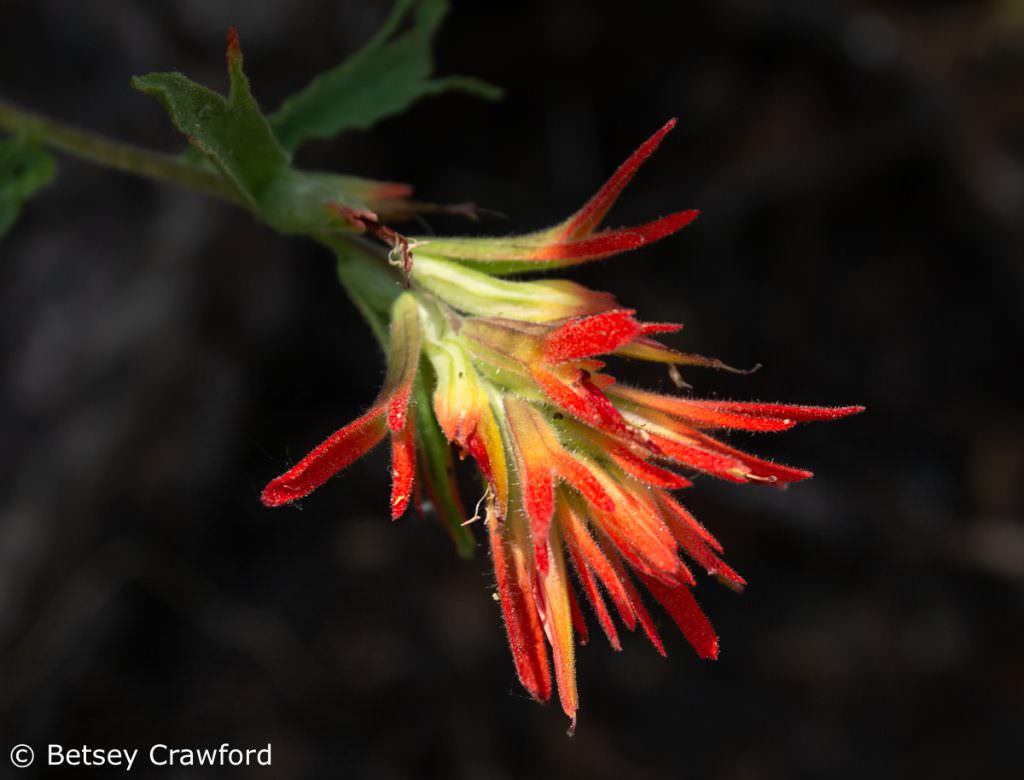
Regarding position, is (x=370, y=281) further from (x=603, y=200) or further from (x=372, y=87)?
(x=372, y=87)

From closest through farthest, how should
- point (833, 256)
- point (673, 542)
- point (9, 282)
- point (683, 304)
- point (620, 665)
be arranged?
point (673, 542) → point (9, 282) → point (620, 665) → point (683, 304) → point (833, 256)

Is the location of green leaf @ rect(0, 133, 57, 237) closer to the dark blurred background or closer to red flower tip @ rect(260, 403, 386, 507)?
red flower tip @ rect(260, 403, 386, 507)

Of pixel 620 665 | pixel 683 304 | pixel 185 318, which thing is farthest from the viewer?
pixel 683 304

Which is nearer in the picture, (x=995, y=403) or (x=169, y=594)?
(x=169, y=594)

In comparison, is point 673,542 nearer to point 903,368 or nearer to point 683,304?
point 683,304

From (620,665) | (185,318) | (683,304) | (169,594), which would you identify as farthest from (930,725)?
(185,318)

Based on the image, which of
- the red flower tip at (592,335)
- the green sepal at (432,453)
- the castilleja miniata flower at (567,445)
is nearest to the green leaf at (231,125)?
the castilleja miniata flower at (567,445)

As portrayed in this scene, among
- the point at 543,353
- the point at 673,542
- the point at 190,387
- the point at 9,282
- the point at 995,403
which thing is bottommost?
the point at 673,542

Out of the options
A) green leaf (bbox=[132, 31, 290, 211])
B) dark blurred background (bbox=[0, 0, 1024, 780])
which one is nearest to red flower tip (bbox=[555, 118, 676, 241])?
green leaf (bbox=[132, 31, 290, 211])
